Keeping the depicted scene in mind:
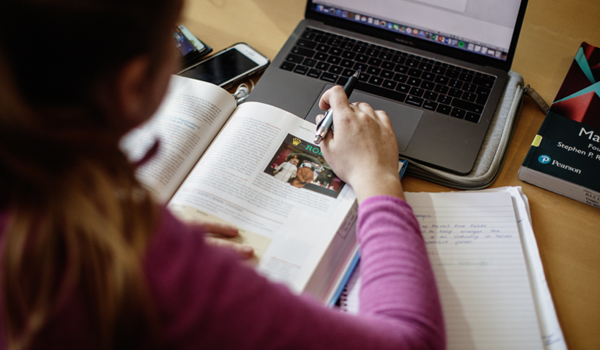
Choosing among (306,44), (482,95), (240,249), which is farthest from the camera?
(306,44)

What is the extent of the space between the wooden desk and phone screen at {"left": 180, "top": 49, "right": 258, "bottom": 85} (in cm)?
6

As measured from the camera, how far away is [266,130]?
695mm

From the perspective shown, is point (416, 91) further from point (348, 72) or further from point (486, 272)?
point (486, 272)

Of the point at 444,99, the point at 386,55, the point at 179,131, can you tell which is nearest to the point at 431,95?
the point at 444,99

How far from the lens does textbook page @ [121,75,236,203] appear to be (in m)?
0.64

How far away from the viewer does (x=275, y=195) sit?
2.07 feet

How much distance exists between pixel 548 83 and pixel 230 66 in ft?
2.11

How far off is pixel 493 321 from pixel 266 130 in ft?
1.42

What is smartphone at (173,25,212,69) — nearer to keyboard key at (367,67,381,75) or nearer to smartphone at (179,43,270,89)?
smartphone at (179,43,270,89)

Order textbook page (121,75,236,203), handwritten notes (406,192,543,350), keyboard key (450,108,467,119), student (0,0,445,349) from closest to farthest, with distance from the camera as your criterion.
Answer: student (0,0,445,349), handwritten notes (406,192,543,350), textbook page (121,75,236,203), keyboard key (450,108,467,119)

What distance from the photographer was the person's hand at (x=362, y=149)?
60 centimetres

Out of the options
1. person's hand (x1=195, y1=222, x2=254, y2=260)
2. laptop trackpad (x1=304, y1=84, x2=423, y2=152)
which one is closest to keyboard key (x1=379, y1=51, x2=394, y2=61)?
laptop trackpad (x1=304, y1=84, x2=423, y2=152)

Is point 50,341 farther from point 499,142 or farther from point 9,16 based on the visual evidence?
point 499,142

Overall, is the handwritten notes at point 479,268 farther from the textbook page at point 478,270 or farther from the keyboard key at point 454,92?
the keyboard key at point 454,92
